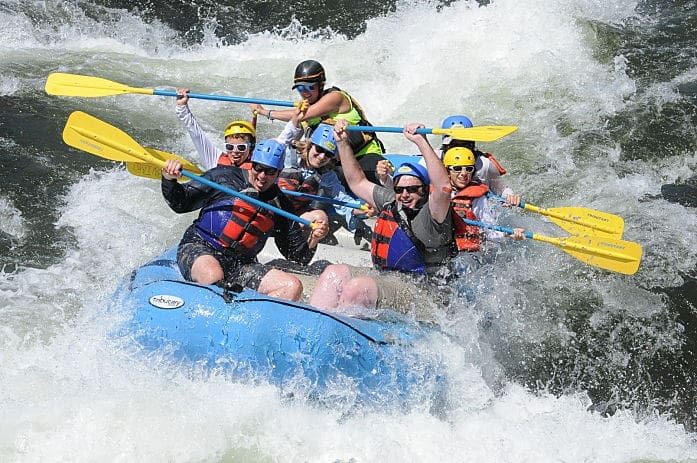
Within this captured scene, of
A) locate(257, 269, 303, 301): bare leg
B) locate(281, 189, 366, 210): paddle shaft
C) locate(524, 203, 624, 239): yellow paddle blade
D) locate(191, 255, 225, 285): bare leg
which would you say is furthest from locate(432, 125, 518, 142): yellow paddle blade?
locate(191, 255, 225, 285): bare leg

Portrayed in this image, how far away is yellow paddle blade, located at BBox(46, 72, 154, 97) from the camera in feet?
21.2

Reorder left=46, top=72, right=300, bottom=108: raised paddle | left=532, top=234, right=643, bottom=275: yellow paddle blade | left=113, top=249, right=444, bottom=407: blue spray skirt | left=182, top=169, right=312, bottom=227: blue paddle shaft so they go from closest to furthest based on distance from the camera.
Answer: left=113, top=249, right=444, bottom=407: blue spray skirt
left=182, top=169, right=312, bottom=227: blue paddle shaft
left=532, top=234, right=643, bottom=275: yellow paddle blade
left=46, top=72, right=300, bottom=108: raised paddle

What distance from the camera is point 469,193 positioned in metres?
5.67

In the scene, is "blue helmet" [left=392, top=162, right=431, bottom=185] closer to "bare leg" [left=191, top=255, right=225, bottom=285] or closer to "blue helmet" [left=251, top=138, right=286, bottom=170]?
"blue helmet" [left=251, top=138, right=286, bottom=170]

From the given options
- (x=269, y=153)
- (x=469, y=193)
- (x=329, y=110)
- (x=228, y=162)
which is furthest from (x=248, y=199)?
(x=469, y=193)

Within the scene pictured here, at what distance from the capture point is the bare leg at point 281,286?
4.98 metres

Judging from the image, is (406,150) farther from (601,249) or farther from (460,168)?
(601,249)

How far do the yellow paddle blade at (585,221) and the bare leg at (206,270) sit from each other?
214cm

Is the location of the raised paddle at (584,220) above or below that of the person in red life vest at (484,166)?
below

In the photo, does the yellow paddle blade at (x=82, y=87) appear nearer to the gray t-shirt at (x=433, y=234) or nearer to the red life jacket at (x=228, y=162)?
the red life jacket at (x=228, y=162)

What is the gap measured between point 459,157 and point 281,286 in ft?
4.72

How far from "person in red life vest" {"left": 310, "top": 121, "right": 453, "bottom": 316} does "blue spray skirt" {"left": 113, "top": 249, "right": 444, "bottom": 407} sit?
0.24m

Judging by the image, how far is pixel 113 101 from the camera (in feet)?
31.5

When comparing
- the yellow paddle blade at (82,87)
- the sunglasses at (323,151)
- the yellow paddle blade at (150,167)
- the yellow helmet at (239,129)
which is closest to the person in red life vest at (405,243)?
the sunglasses at (323,151)
